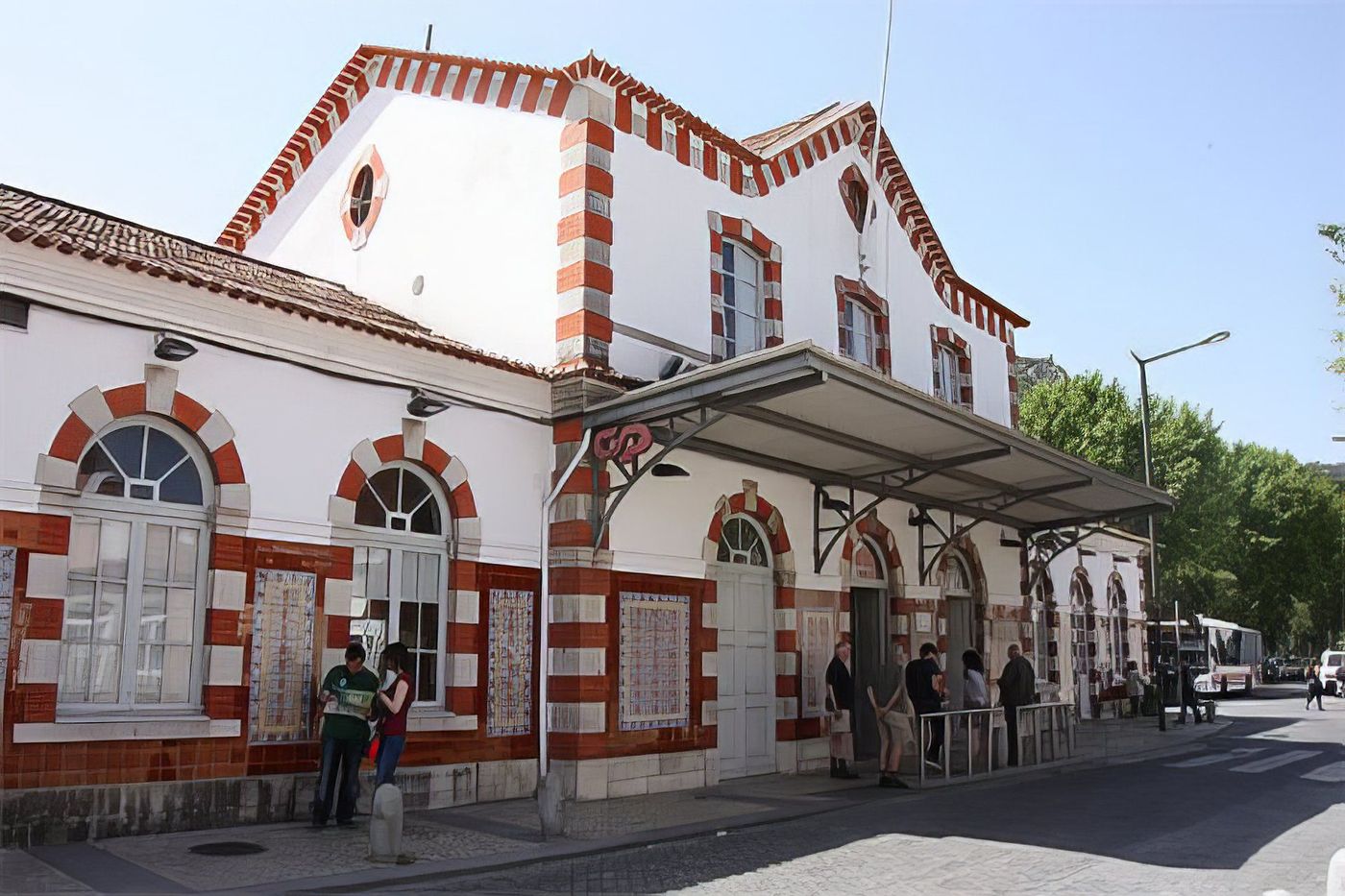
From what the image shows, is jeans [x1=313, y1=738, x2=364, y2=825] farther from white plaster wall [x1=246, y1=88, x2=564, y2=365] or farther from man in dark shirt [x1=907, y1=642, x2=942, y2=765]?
man in dark shirt [x1=907, y1=642, x2=942, y2=765]

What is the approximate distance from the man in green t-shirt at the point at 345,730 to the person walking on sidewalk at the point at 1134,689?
72.4ft

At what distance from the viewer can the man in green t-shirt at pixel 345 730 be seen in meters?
9.40

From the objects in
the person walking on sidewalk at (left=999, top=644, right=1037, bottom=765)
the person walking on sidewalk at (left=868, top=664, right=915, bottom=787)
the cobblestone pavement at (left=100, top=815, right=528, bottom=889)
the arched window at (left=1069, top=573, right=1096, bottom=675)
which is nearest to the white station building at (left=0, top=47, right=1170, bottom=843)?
the cobblestone pavement at (left=100, top=815, right=528, bottom=889)

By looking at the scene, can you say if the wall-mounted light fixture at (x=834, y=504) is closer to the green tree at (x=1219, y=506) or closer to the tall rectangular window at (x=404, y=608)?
the tall rectangular window at (x=404, y=608)

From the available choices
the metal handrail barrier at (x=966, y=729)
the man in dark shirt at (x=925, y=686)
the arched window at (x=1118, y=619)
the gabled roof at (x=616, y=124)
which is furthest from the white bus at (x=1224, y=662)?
the man in dark shirt at (x=925, y=686)

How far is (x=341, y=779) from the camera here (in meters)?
9.60

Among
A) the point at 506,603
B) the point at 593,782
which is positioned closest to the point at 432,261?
the point at 506,603

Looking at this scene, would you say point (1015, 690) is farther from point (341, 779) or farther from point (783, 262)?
point (341, 779)

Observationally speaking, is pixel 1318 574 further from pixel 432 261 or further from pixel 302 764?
pixel 302 764

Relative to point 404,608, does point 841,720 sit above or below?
below

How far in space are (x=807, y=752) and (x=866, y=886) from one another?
710 cm

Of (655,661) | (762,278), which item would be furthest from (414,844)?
(762,278)

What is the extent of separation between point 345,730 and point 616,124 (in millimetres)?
7591

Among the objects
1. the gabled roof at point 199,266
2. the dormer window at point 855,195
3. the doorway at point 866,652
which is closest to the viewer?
the gabled roof at point 199,266
